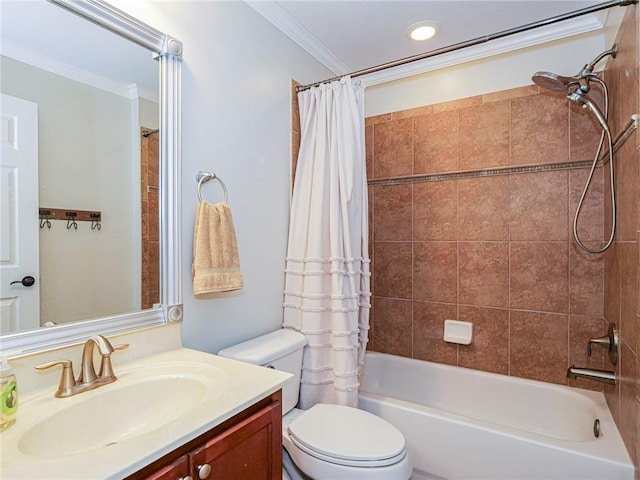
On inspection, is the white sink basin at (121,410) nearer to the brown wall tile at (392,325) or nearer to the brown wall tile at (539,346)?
the brown wall tile at (392,325)

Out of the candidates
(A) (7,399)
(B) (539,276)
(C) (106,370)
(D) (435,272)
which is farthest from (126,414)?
(B) (539,276)

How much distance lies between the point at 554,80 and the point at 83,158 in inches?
80.0

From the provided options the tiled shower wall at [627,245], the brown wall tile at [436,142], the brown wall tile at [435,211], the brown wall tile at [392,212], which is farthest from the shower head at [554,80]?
the brown wall tile at [392,212]

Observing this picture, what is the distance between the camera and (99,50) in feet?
3.96

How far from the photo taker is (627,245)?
145 cm

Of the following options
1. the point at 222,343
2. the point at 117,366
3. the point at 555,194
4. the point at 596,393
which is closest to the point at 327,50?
the point at 555,194

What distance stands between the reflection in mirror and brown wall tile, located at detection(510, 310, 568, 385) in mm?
1999

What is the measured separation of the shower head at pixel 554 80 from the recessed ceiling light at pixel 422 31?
62 centimetres

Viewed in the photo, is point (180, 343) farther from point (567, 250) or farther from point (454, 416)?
point (567, 250)

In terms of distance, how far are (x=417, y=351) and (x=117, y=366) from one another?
1.88 m

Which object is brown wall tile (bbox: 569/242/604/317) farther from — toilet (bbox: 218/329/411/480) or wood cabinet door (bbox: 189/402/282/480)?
wood cabinet door (bbox: 189/402/282/480)

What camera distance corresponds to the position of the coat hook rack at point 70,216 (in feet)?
3.49

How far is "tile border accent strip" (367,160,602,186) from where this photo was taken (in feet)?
6.54

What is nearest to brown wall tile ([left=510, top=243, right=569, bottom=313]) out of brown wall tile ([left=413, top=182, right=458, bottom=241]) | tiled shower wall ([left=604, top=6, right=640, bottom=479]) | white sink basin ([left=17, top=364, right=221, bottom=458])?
tiled shower wall ([left=604, top=6, right=640, bottom=479])
